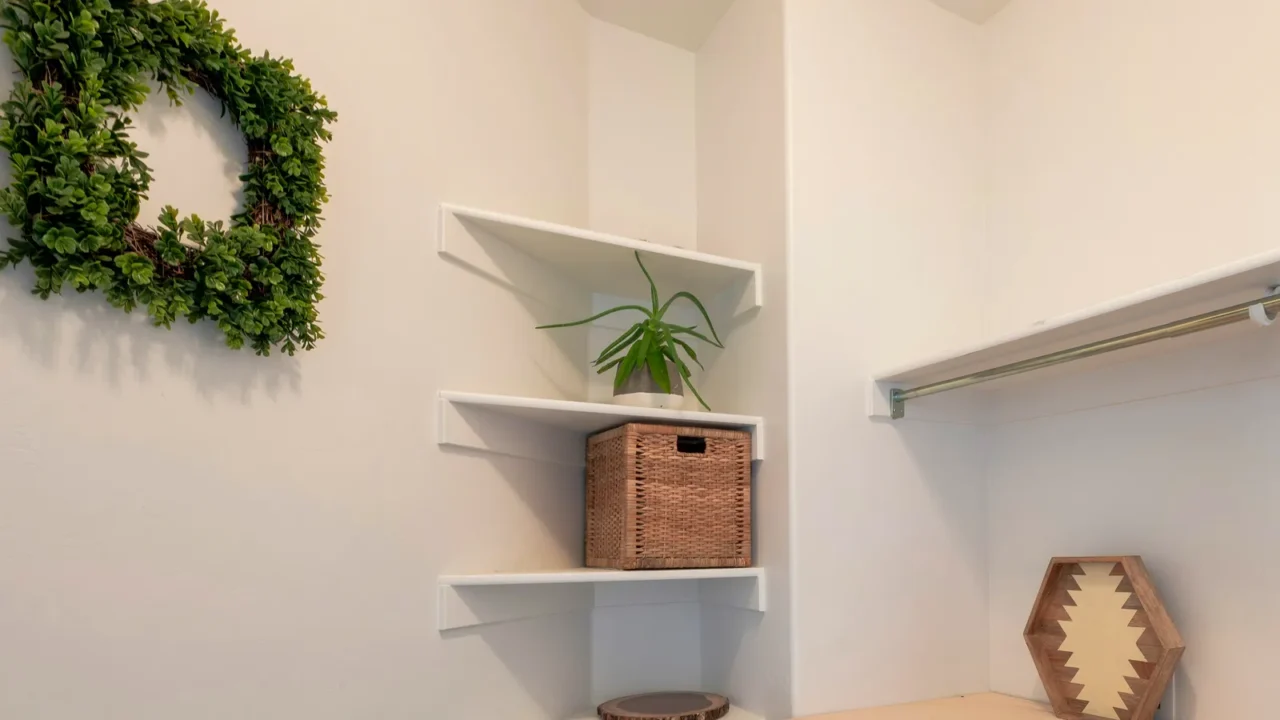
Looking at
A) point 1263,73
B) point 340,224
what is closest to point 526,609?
point 340,224

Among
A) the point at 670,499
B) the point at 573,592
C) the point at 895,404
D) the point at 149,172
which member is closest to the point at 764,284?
the point at 895,404

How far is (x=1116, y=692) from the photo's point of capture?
1452 mm

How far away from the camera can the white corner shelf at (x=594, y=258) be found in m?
1.57

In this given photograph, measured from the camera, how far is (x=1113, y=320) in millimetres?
1302

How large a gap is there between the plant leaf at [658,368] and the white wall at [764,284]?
0.20 metres

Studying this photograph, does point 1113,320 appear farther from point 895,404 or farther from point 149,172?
point 149,172

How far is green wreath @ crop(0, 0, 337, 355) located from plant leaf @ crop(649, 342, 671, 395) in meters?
0.66

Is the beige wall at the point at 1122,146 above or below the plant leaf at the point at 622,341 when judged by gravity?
above

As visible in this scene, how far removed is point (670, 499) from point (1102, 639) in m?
0.79

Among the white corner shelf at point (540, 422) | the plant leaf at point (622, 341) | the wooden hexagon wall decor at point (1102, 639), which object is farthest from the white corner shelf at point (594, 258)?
the wooden hexagon wall decor at point (1102, 639)

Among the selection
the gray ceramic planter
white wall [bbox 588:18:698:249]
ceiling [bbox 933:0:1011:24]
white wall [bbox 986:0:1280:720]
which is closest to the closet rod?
white wall [bbox 986:0:1280:720]

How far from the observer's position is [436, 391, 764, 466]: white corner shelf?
4.92 feet

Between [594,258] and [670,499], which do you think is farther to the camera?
[594,258]

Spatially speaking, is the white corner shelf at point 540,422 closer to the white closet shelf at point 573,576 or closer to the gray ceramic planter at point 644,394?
the gray ceramic planter at point 644,394
